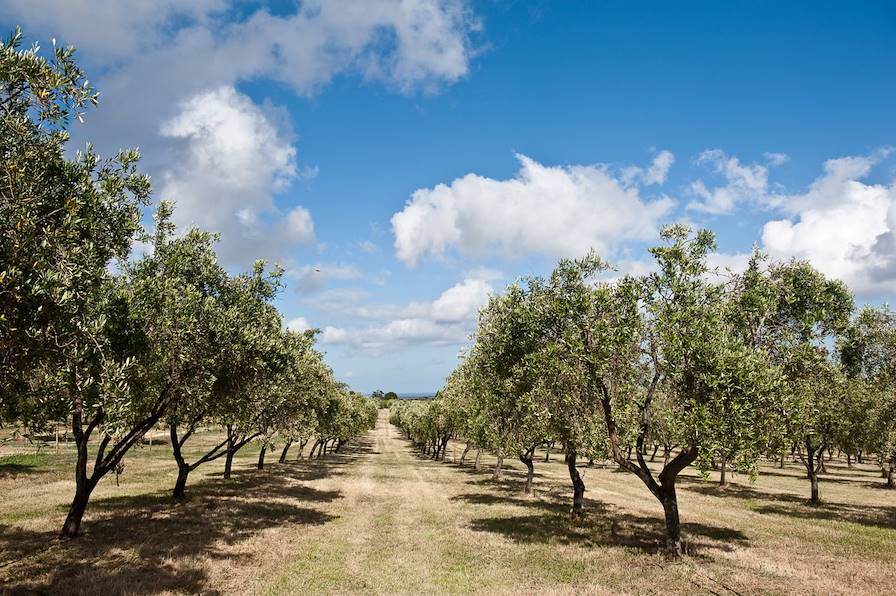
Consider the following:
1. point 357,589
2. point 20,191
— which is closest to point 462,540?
point 357,589

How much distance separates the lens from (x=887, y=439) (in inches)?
1571

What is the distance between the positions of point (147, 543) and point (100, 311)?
1216 cm

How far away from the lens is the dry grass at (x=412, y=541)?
65.9 feet

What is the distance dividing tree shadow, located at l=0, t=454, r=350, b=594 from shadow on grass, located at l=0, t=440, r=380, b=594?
1.2 inches

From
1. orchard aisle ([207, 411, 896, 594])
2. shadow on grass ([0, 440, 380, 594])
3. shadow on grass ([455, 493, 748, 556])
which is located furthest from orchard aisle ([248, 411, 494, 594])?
shadow on grass ([455, 493, 748, 556])

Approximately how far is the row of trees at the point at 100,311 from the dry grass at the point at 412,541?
4.99 metres

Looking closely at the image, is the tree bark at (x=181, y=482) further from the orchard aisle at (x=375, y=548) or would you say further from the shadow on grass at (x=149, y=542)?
the orchard aisle at (x=375, y=548)

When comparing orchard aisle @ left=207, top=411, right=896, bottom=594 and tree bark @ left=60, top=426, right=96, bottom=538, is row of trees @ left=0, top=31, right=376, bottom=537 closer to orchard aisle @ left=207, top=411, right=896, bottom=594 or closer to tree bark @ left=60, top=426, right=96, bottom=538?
tree bark @ left=60, top=426, right=96, bottom=538

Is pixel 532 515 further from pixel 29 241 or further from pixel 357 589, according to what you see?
pixel 29 241

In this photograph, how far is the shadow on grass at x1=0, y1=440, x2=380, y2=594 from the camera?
60.4 feet

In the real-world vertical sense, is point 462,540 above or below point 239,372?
below

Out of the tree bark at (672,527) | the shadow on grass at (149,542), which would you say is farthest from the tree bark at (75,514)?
the tree bark at (672,527)

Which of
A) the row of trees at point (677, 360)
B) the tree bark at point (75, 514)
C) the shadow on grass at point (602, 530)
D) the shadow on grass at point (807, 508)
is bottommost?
the shadow on grass at point (807, 508)

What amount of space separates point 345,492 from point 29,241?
39154mm
